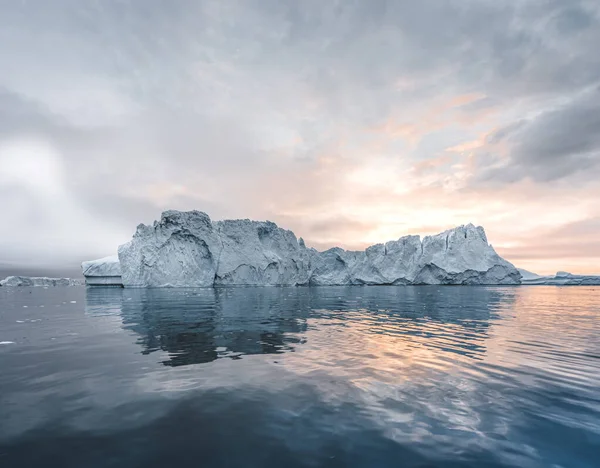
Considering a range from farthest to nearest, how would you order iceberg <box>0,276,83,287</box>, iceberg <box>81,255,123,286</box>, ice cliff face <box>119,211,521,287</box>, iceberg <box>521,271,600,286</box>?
1. iceberg <box>521,271,600,286</box>
2. iceberg <box>0,276,83,287</box>
3. iceberg <box>81,255,123,286</box>
4. ice cliff face <box>119,211,521,287</box>

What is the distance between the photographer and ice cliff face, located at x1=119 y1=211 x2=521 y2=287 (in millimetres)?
57750

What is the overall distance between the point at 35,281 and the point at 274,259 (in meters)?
77.9

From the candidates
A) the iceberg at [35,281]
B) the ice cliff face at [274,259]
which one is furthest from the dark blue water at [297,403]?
the iceberg at [35,281]

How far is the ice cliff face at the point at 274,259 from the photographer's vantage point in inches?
2274

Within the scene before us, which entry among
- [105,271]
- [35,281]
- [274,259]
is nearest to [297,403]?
[274,259]

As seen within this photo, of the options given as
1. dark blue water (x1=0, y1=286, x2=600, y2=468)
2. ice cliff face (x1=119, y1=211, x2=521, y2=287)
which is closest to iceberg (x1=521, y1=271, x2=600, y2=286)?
ice cliff face (x1=119, y1=211, x2=521, y2=287)

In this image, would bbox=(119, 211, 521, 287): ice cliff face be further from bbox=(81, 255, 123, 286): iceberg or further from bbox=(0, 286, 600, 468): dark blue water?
bbox=(0, 286, 600, 468): dark blue water

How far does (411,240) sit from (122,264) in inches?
2449

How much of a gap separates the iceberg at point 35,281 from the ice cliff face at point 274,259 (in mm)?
51435

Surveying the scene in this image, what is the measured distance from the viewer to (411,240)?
259 feet

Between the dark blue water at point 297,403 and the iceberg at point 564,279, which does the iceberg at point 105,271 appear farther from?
the iceberg at point 564,279

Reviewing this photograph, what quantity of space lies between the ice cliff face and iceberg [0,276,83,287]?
169ft

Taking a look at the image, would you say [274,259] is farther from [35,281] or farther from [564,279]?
[564,279]

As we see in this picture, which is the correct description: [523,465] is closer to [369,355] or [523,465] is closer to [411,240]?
[369,355]
